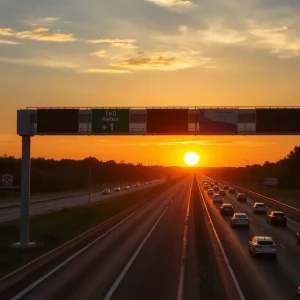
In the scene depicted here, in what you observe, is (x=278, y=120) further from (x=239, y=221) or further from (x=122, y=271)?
(x=239, y=221)

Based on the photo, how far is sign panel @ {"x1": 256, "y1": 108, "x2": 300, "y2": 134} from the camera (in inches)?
1355

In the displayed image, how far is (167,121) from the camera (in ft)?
116

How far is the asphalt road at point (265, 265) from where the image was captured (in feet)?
78.9

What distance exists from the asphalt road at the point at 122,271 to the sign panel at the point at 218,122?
7.31 meters

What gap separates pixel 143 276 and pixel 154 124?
1041cm

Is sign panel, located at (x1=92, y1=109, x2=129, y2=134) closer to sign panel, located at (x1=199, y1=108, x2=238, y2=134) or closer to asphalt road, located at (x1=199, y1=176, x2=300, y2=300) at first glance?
sign panel, located at (x1=199, y1=108, x2=238, y2=134)

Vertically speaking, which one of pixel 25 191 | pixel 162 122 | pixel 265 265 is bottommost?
Result: pixel 265 265

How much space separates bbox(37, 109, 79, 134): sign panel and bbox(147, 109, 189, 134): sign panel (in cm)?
442

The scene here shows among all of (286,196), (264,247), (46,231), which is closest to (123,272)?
(264,247)

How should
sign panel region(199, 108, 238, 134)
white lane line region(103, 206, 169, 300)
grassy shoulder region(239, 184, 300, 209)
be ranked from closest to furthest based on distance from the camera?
1. white lane line region(103, 206, 169, 300)
2. sign panel region(199, 108, 238, 134)
3. grassy shoulder region(239, 184, 300, 209)

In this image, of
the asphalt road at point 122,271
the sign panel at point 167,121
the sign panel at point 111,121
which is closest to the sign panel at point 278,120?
the sign panel at point 167,121

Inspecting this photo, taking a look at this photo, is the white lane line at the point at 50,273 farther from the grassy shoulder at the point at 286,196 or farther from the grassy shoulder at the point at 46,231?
the grassy shoulder at the point at 286,196

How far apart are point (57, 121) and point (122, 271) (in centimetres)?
1113

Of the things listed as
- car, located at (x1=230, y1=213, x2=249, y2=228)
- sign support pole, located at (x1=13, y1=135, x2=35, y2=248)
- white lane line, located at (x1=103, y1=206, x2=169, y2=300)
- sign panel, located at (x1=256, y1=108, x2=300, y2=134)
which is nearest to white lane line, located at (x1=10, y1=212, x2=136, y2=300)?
white lane line, located at (x1=103, y1=206, x2=169, y2=300)
